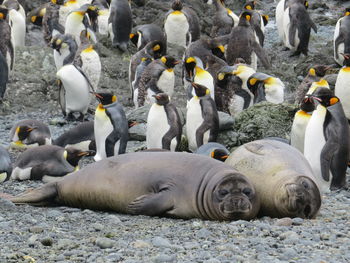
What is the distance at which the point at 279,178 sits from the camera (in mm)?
5773

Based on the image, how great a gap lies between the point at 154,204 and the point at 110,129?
4.84 meters

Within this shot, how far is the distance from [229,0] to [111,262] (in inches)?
850

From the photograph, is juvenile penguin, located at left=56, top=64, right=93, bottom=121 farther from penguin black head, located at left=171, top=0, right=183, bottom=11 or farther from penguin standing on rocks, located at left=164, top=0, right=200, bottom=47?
penguin standing on rocks, located at left=164, top=0, right=200, bottom=47

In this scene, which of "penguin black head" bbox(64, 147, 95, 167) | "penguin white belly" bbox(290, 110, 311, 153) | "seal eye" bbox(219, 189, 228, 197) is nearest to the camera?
"seal eye" bbox(219, 189, 228, 197)

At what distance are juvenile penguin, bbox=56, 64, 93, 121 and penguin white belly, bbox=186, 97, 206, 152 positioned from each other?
281 centimetres

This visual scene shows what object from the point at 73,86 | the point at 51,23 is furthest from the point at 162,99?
the point at 51,23

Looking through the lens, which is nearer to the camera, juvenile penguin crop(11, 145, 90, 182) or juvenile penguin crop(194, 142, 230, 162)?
juvenile penguin crop(194, 142, 230, 162)

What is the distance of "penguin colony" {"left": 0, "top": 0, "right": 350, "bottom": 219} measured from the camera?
27.9 ft

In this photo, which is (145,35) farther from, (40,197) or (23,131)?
(40,197)

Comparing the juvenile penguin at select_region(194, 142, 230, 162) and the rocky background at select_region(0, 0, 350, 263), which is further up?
the rocky background at select_region(0, 0, 350, 263)

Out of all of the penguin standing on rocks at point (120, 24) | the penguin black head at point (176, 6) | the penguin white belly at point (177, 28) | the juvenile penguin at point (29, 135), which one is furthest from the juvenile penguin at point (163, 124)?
the penguin white belly at point (177, 28)

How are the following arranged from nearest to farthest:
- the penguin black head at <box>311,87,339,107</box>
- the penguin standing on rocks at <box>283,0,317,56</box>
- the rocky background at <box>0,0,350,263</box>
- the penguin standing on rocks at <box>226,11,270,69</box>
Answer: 1. the rocky background at <box>0,0,350,263</box>
2. the penguin black head at <box>311,87,339,107</box>
3. the penguin standing on rocks at <box>226,11,270,69</box>
4. the penguin standing on rocks at <box>283,0,317,56</box>

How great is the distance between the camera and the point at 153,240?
188 inches

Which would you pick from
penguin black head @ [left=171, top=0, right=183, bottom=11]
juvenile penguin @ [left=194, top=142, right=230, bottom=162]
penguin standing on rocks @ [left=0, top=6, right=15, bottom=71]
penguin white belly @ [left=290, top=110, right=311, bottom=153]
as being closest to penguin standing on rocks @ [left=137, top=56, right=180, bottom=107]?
penguin standing on rocks @ [left=0, top=6, right=15, bottom=71]
